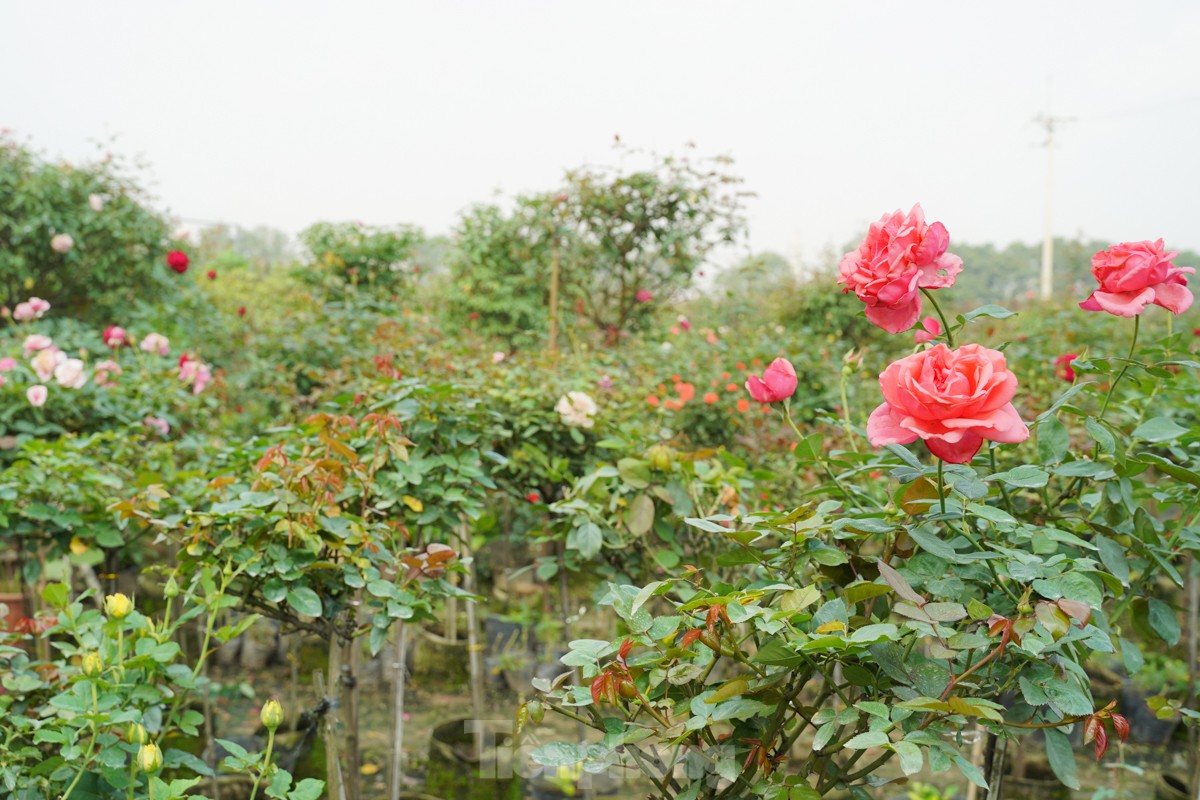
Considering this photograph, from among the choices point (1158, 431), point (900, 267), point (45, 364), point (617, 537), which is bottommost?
point (617, 537)

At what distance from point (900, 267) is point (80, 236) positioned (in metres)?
4.80

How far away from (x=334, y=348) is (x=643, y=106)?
415 cm

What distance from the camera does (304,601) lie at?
1.24 metres

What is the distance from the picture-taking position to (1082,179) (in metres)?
17.3

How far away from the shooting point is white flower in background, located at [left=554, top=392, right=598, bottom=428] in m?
1.77

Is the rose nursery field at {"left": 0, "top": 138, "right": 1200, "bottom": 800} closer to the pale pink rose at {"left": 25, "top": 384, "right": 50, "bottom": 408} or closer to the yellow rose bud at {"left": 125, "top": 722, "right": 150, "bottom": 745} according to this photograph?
the yellow rose bud at {"left": 125, "top": 722, "right": 150, "bottom": 745}

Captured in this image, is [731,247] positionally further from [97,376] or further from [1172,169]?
[1172,169]

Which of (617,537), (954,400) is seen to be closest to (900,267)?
(954,400)

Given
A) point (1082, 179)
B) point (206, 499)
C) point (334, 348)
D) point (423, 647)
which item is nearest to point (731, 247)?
point (334, 348)

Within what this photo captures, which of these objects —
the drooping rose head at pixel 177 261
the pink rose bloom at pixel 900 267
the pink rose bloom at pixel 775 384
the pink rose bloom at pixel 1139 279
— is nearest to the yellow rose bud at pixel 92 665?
the pink rose bloom at pixel 775 384

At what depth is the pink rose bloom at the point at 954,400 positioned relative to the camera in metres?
0.65

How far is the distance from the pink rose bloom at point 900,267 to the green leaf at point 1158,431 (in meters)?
0.36

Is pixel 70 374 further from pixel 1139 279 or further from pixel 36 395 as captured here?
pixel 1139 279

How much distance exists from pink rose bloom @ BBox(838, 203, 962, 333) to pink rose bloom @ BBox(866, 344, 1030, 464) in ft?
0.29
